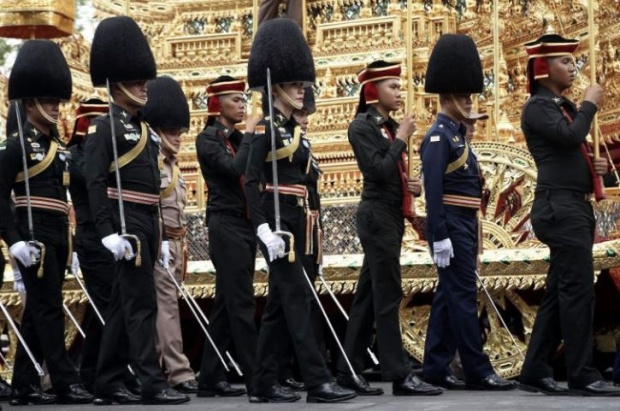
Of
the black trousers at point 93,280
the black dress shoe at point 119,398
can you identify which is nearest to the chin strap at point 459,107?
the black trousers at point 93,280

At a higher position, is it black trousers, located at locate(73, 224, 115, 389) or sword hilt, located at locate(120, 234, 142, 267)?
sword hilt, located at locate(120, 234, 142, 267)

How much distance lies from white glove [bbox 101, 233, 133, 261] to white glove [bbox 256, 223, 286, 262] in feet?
2.26

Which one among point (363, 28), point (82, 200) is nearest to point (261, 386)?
point (82, 200)

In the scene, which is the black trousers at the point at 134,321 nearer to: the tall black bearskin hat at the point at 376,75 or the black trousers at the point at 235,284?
the black trousers at the point at 235,284

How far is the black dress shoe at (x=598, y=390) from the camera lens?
27.3 ft

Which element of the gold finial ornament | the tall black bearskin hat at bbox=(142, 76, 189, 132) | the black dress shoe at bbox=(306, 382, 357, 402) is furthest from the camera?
the gold finial ornament

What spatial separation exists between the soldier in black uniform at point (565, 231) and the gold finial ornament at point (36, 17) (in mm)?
5180

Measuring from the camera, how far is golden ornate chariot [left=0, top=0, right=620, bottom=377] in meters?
10.4

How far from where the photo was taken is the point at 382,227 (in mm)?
9031

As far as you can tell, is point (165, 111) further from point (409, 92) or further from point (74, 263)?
point (409, 92)

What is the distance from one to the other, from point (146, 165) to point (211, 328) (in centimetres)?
128

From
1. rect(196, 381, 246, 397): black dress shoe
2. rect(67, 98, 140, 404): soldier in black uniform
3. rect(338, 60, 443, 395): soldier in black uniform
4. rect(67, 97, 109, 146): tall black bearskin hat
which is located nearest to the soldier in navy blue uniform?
rect(338, 60, 443, 395): soldier in black uniform

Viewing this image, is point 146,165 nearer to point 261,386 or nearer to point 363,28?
point 261,386

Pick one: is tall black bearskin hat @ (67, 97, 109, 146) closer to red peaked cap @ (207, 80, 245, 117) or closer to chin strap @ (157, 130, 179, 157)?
chin strap @ (157, 130, 179, 157)
